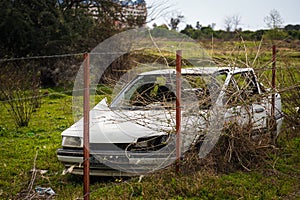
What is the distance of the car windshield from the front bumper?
0.88m

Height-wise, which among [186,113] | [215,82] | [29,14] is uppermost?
[29,14]

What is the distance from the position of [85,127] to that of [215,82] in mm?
2512

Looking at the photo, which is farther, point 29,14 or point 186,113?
point 29,14

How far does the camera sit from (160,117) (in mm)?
5871

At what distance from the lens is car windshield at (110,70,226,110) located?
601 centimetres

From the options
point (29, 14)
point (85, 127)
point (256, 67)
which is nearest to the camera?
point (85, 127)

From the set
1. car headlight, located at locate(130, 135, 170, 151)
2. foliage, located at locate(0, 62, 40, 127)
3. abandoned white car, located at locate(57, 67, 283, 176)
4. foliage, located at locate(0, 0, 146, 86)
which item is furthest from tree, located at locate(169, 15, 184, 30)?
car headlight, located at locate(130, 135, 170, 151)

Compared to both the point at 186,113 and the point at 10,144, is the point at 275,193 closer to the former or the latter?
the point at 186,113

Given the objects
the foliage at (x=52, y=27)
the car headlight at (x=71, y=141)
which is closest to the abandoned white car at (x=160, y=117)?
the car headlight at (x=71, y=141)

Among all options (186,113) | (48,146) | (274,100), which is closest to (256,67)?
(274,100)

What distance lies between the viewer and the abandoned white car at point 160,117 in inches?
207

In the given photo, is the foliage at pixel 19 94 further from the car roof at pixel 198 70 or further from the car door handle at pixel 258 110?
the car door handle at pixel 258 110

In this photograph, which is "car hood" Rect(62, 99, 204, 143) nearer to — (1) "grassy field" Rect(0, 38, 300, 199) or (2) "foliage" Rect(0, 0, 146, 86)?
(1) "grassy field" Rect(0, 38, 300, 199)

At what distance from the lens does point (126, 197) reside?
16.2ft
